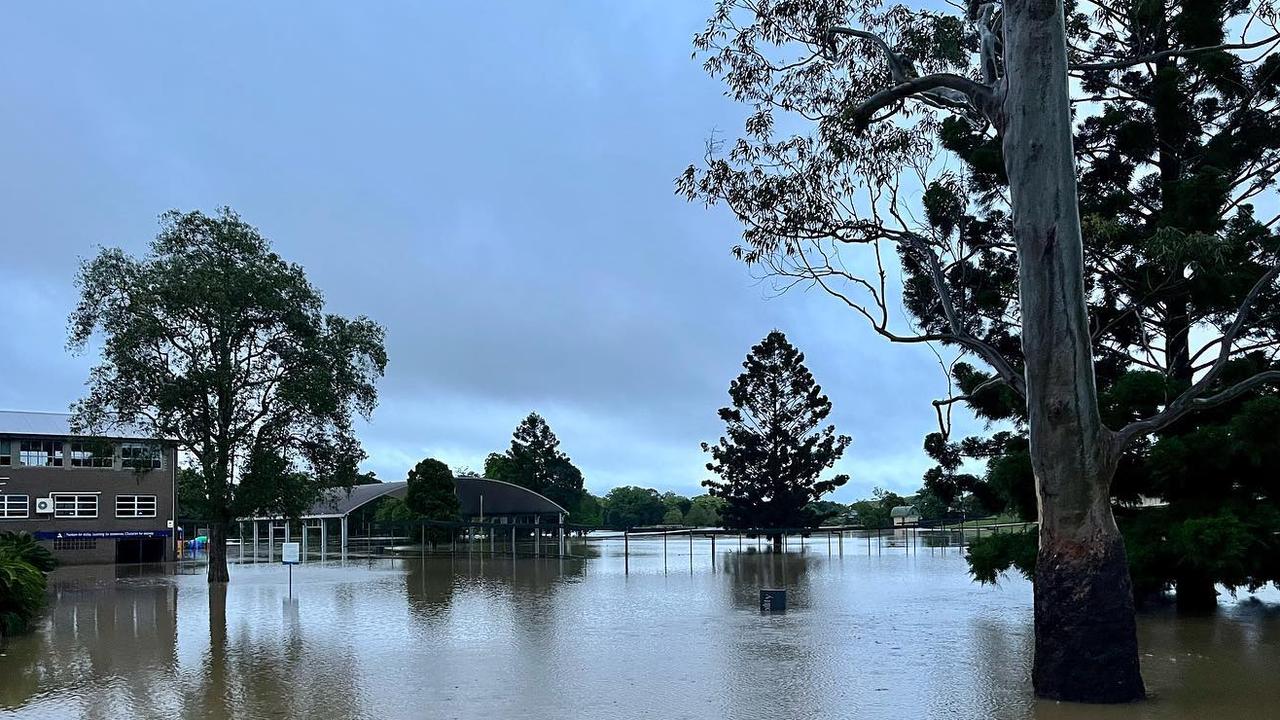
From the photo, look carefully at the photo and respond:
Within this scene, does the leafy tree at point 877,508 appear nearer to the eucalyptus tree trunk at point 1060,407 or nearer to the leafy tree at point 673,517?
the leafy tree at point 673,517

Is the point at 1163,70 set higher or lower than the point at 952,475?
higher

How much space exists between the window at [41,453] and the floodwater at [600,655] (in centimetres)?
2485

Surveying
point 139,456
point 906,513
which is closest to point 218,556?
point 139,456

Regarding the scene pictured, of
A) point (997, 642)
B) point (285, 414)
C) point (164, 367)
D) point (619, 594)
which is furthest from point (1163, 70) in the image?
point (164, 367)

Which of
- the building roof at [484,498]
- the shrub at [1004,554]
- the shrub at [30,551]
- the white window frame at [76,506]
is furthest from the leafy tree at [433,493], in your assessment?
the shrub at [1004,554]

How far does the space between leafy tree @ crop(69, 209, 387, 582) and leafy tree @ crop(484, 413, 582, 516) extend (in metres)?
63.9

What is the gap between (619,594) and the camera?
80.3 ft

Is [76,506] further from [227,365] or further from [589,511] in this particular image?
[589,511]

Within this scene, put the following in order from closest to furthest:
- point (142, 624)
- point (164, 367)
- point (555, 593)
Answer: point (142, 624)
point (555, 593)
point (164, 367)

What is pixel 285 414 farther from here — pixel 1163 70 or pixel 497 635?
pixel 1163 70

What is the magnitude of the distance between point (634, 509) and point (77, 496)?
221 ft

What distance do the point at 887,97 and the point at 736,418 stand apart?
4424cm

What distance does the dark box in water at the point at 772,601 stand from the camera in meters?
19.5

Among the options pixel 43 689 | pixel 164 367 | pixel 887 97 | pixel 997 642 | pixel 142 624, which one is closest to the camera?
pixel 43 689
